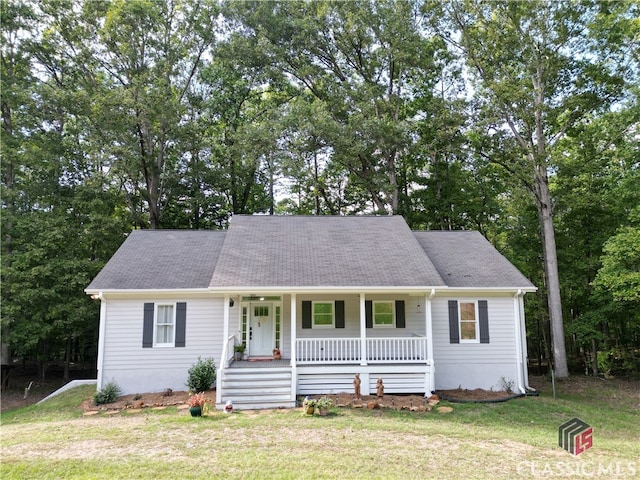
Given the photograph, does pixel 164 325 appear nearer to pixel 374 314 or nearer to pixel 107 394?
pixel 107 394

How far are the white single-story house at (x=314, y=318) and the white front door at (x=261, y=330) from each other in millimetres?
31

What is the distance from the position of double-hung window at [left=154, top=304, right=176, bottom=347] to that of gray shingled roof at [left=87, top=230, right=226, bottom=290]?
2.50ft

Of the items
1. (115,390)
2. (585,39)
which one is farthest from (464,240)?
(115,390)

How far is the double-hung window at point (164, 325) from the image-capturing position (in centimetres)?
1178

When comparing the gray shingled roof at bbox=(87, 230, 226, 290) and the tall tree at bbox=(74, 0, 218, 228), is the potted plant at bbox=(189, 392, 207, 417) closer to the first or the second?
the gray shingled roof at bbox=(87, 230, 226, 290)

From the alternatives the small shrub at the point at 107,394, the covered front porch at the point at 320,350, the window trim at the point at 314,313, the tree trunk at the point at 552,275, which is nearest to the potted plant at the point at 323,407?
the covered front porch at the point at 320,350

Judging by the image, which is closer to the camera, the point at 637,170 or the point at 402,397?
the point at 402,397

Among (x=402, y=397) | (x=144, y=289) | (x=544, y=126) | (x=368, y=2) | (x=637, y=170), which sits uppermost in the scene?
(x=368, y=2)

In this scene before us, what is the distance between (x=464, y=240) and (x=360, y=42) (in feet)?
42.4

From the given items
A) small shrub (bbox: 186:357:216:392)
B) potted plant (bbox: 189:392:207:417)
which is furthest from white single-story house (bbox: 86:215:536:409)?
potted plant (bbox: 189:392:207:417)

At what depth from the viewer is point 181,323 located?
11836 mm

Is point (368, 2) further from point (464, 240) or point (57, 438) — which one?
point (57, 438)

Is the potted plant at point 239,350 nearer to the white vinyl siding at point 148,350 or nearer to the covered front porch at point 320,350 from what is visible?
the covered front porch at point 320,350

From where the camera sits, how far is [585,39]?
1670 centimetres
